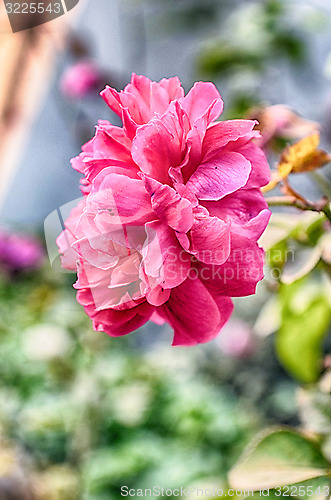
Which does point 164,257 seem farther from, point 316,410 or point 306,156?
point 316,410

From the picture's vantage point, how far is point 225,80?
1.00m

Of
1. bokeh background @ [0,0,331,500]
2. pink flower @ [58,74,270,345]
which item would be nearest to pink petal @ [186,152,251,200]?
pink flower @ [58,74,270,345]

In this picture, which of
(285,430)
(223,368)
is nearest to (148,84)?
(285,430)

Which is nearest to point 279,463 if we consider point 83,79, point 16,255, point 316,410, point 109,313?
point 316,410

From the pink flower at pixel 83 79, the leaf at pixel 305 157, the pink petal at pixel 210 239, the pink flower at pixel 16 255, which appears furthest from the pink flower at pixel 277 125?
the pink flower at pixel 83 79

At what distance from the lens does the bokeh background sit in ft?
2.65

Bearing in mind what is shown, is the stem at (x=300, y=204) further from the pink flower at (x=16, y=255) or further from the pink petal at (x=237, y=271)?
the pink flower at (x=16, y=255)

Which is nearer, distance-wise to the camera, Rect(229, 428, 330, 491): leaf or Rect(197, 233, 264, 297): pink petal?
Rect(197, 233, 264, 297): pink petal

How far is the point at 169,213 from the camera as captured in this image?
0.68ft

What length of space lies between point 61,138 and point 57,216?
1.31 metres

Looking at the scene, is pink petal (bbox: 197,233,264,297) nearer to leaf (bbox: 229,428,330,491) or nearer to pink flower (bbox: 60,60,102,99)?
leaf (bbox: 229,428,330,491)

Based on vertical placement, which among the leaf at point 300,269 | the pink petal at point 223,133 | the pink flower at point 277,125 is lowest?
the leaf at point 300,269

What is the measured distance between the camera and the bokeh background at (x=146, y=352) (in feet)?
2.65

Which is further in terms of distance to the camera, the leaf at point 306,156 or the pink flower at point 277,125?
the pink flower at point 277,125
